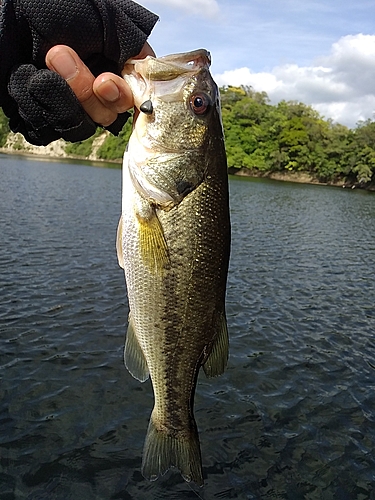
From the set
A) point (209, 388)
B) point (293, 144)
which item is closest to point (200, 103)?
point (209, 388)

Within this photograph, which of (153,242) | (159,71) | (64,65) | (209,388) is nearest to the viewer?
(64,65)

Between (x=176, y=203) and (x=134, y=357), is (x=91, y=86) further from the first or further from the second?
(x=134, y=357)

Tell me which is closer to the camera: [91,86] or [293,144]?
[91,86]

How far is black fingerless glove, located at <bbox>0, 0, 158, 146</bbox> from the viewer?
2.70 meters

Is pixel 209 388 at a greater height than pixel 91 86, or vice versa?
pixel 91 86

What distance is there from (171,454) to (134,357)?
2.55ft

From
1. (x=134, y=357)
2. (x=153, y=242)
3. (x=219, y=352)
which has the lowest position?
(x=134, y=357)

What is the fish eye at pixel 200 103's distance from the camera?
10.1 ft

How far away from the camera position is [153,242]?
3.06 metres

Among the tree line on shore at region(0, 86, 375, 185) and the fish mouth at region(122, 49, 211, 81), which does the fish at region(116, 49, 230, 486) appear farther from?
the tree line on shore at region(0, 86, 375, 185)

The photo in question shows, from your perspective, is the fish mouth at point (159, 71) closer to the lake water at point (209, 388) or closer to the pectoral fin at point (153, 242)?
the pectoral fin at point (153, 242)

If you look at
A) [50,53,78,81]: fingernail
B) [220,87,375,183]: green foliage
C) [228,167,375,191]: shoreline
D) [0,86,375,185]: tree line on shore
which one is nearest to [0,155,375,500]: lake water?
[50,53,78,81]: fingernail

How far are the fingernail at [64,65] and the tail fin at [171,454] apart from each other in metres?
2.49

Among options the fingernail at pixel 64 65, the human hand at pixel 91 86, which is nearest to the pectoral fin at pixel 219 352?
the human hand at pixel 91 86
